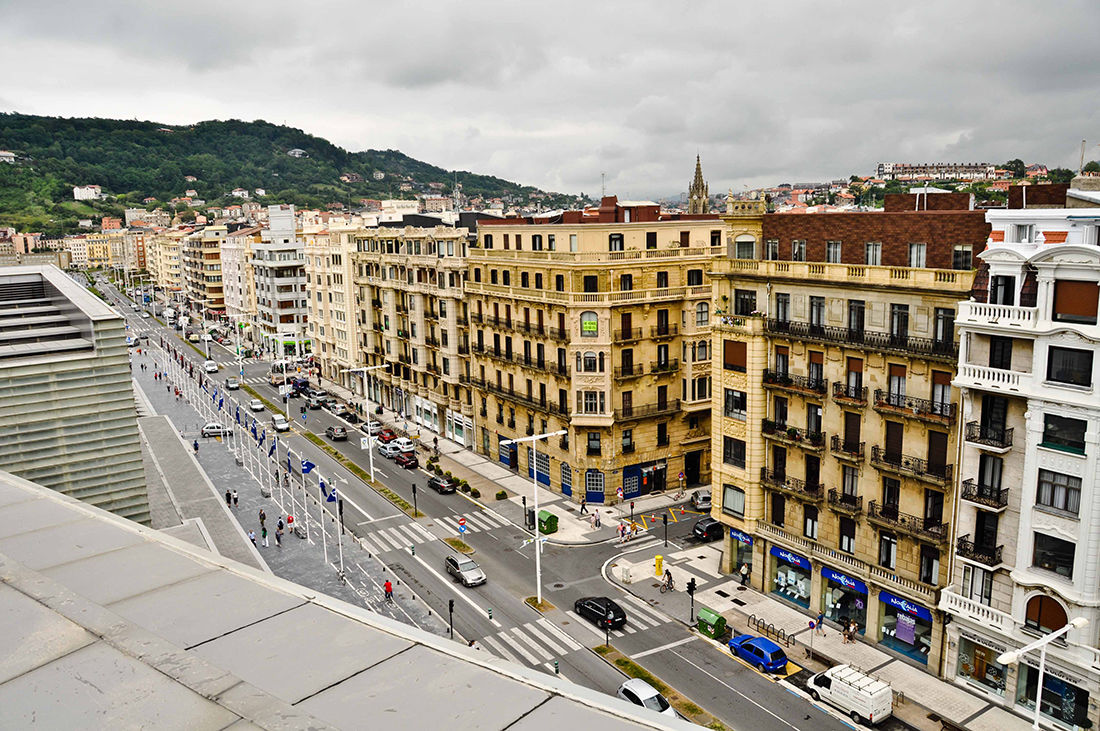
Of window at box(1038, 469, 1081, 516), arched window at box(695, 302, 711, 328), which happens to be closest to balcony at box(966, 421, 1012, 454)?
window at box(1038, 469, 1081, 516)

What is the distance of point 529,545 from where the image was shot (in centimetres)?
6306

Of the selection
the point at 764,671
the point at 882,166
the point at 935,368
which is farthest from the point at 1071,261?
the point at 882,166

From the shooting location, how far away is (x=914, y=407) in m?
42.9

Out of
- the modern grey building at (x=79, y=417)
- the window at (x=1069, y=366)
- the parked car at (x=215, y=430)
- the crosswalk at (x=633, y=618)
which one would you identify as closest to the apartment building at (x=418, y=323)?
the parked car at (x=215, y=430)

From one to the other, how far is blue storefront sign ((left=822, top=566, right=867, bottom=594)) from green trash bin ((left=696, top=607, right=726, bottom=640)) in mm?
6984

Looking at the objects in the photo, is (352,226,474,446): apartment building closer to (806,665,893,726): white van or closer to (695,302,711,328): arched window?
(695,302,711,328): arched window

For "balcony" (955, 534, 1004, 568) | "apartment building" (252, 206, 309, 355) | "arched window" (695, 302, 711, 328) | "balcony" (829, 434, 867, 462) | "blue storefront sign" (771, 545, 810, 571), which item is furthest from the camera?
"apartment building" (252, 206, 309, 355)

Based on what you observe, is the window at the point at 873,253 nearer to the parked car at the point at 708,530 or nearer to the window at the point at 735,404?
the window at the point at 735,404

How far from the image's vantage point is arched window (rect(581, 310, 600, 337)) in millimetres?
68688

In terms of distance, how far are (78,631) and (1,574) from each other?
2.10m

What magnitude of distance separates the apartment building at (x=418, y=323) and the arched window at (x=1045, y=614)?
60393 millimetres

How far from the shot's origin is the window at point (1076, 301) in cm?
3547

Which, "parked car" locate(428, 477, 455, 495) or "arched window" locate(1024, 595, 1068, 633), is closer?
"arched window" locate(1024, 595, 1068, 633)

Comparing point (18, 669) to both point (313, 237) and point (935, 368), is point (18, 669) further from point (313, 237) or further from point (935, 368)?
point (313, 237)
